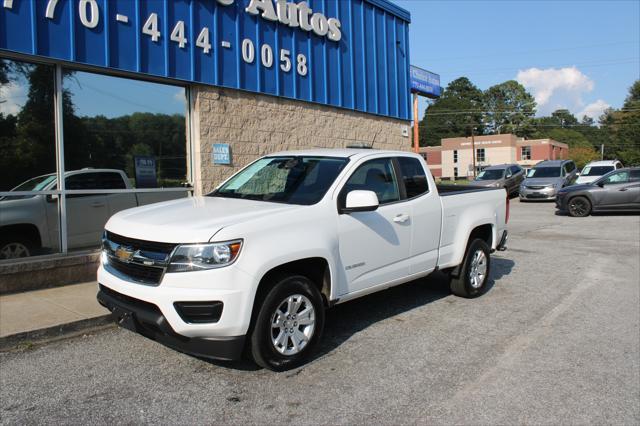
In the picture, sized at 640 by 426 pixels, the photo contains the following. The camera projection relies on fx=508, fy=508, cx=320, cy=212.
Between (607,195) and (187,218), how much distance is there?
16385mm

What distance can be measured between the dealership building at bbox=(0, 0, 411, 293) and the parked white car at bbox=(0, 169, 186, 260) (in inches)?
0.6

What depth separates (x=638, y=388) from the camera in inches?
157

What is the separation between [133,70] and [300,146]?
4048 mm

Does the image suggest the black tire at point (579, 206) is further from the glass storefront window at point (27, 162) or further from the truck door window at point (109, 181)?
the glass storefront window at point (27, 162)

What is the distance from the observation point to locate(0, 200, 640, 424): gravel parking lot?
3.50 metres

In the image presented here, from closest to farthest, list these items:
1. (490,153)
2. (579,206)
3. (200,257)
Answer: (200,257)
(579,206)
(490,153)

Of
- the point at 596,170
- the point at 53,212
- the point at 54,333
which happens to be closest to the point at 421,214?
the point at 54,333

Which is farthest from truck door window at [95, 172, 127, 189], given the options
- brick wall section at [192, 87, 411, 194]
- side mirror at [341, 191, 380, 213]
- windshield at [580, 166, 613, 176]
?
windshield at [580, 166, 613, 176]

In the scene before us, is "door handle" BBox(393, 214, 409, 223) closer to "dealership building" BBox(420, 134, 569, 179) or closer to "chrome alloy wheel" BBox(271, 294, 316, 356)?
"chrome alloy wheel" BBox(271, 294, 316, 356)

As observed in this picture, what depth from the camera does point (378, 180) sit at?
5285 mm

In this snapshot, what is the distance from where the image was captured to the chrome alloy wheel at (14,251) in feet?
21.7

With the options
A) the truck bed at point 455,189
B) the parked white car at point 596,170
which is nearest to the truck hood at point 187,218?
the truck bed at point 455,189

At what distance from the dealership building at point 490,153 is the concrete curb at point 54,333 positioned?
81.1 metres

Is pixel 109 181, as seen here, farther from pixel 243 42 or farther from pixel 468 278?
pixel 468 278
